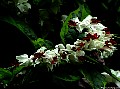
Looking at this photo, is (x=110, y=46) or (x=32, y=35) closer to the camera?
(x=110, y=46)

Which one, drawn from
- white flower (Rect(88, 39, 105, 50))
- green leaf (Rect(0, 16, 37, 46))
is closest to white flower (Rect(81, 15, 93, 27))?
white flower (Rect(88, 39, 105, 50))

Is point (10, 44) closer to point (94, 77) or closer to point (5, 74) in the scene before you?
point (5, 74)

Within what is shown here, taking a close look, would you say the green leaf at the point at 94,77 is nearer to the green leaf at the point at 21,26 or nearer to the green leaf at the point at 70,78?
the green leaf at the point at 70,78

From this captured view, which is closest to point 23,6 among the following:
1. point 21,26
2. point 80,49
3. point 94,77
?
point 21,26

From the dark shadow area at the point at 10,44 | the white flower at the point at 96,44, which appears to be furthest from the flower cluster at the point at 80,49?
the dark shadow area at the point at 10,44

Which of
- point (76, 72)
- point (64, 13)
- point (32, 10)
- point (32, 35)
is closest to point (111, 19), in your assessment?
point (64, 13)

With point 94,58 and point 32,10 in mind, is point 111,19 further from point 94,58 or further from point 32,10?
point 94,58

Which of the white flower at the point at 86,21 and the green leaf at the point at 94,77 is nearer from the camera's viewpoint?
the green leaf at the point at 94,77

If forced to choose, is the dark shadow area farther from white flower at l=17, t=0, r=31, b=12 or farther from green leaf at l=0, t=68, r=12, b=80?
green leaf at l=0, t=68, r=12, b=80
